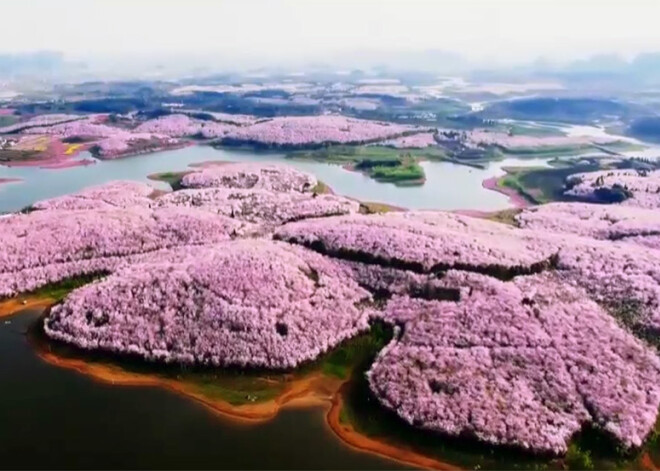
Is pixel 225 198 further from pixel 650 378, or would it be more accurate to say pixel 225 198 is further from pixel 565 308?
pixel 650 378

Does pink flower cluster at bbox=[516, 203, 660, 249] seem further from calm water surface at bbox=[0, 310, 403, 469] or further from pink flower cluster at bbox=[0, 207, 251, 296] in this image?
calm water surface at bbox=[0, 310, 403, 469]

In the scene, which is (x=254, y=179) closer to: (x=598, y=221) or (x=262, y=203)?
(x=262, y=203)

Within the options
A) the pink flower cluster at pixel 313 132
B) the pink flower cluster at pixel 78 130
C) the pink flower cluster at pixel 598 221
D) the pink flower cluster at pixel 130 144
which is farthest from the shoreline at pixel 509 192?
the pink flower cluster at pixel 78 130

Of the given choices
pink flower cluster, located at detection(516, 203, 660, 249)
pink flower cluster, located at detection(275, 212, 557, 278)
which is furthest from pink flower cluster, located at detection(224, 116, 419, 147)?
pink flower cluster, located at detection(275, 212, 557, 278)

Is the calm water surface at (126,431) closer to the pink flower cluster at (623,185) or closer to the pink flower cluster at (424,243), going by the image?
the pink flower cluster at (424,243)

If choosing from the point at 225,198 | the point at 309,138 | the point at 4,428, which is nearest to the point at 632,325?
the point at 4,428

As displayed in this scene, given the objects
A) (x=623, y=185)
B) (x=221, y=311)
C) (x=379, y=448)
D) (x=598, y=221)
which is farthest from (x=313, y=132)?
(x=379, y=448)

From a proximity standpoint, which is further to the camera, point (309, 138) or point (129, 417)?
point (309, 138)
